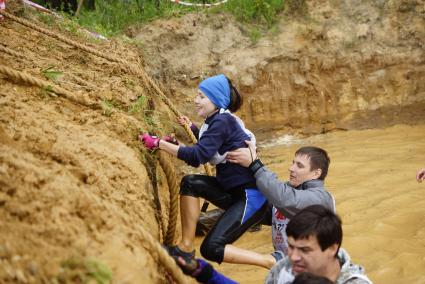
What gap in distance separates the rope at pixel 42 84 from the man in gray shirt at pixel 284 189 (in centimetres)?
105

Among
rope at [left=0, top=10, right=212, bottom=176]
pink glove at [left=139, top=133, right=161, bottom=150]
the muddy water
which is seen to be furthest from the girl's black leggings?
rope at [left=0, top=10, right=212, bottom=176]

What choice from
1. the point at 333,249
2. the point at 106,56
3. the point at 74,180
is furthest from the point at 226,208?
the point at 106,56

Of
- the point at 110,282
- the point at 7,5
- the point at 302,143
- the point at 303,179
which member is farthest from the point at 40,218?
the point at 302,143

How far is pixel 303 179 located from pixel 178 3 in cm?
669

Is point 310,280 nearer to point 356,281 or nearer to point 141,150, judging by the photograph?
point 356,281

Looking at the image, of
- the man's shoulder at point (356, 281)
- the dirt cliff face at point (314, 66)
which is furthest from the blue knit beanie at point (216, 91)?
the dirt cliff face at point (314, 66)

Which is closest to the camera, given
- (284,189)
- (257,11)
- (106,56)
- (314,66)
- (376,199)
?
(284,189)

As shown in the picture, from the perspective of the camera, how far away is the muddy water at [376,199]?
12.2 ft

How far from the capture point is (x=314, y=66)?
8.24m

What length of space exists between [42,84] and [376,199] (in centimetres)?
350

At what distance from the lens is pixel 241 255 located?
9.88 ft

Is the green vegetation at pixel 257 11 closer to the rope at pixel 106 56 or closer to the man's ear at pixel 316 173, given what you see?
the rope at pixel 106 56

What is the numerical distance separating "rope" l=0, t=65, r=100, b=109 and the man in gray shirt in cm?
105

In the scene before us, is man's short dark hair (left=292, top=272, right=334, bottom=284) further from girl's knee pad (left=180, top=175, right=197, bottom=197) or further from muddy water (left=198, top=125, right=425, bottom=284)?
muddy water (left=198, top=125, right=425, bottom=284)
